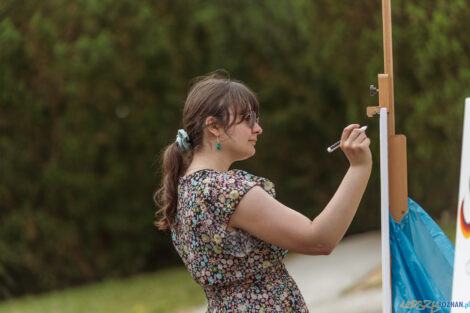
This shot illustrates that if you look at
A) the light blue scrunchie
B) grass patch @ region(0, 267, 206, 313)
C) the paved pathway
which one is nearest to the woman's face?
the light blue scrunchie

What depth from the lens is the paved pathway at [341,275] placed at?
4645mm

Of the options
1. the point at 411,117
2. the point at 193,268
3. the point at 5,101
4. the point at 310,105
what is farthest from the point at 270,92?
the point at 193,268

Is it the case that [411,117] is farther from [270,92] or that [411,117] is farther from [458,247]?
[458,247]

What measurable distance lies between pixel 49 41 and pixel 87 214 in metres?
1.60

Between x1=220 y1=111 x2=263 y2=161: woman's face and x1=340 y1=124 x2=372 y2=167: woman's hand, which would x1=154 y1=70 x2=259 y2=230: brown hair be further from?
x1=340 y1=124 x2=372 y2=167: woman's hand

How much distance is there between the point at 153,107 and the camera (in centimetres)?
573

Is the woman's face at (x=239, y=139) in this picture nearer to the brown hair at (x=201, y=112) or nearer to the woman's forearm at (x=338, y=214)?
the brown hair at (x=201, y=112)

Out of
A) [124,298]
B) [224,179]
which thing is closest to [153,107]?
[124,298]

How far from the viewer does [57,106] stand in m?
5.59

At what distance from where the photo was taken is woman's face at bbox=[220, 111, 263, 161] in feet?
5.04

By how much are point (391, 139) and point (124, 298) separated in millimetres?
4147

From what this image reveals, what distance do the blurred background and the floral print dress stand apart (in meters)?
3.71

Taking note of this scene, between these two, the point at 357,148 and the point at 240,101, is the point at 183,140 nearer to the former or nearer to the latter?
the point at 240,101

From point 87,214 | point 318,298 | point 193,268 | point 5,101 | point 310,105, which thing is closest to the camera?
point 193,268
